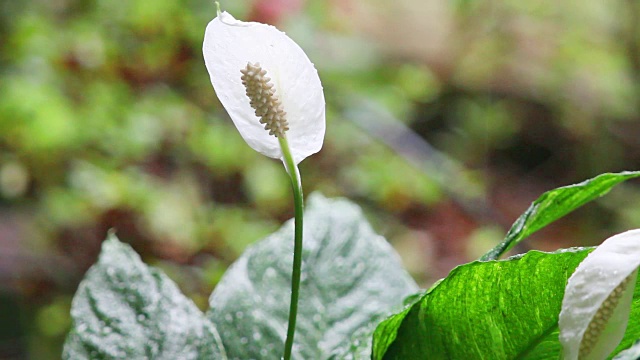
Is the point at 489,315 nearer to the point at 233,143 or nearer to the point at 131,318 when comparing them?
the point at 131,318

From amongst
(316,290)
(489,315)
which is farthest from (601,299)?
(316,290)

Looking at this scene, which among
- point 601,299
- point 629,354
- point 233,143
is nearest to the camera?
point 601,299

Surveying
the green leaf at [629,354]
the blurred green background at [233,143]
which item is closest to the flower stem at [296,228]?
the green leaf at [629,354]

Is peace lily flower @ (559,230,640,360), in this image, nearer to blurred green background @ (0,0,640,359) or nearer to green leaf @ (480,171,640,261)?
green leaf @ (480,171,640,261)

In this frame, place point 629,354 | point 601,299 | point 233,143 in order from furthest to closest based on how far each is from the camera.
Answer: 1. point 233,143
2. point 629,354
3. point 601,299

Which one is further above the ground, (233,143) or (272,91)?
(272,91)

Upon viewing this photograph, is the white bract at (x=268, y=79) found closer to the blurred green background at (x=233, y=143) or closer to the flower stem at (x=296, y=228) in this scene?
the flower stem at (x=296, y=228)

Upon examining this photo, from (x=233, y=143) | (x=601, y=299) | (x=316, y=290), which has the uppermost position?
(x=601, y=299)
